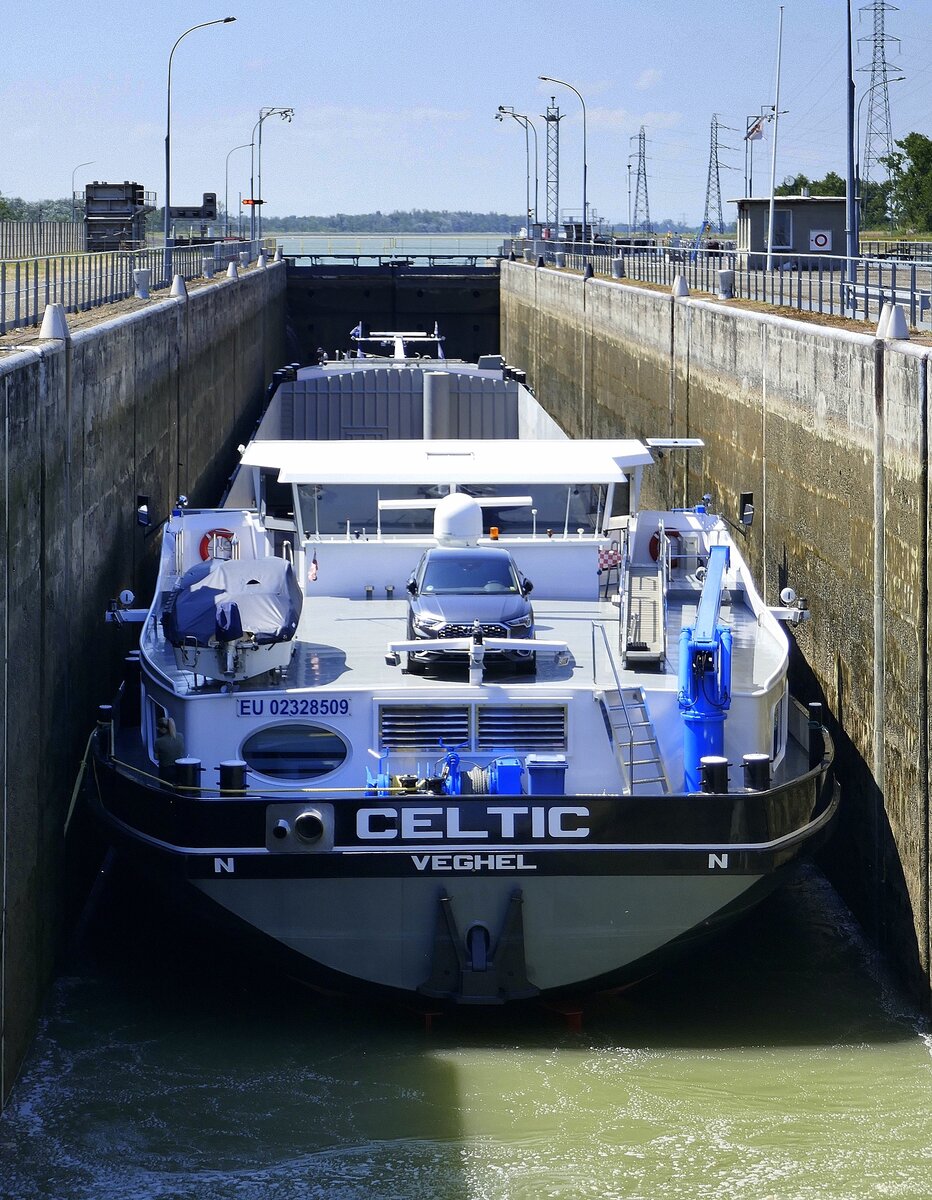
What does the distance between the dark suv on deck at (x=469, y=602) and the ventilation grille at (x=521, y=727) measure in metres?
0.47

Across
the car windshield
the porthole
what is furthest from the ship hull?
the car windshield

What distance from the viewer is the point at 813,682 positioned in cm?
1653

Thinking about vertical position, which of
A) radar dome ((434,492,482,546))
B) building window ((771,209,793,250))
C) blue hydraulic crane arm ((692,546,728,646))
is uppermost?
building window ((771,209,793,250))

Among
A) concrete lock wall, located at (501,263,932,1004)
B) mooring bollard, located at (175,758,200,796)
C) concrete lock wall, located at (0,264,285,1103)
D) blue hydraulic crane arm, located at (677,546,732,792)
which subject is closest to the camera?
concrete lock wall, located at (0,264,285,1103)

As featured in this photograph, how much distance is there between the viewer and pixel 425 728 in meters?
12.7

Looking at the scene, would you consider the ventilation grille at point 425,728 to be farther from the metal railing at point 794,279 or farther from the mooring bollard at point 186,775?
the metal railing at point 794,279

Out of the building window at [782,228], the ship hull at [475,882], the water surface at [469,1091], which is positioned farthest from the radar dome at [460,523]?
the building window at [782,228]

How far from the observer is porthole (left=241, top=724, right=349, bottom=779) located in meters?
12.7

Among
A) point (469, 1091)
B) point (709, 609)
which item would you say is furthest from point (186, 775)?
point (709, 609)

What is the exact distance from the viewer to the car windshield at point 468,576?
45.4 feet

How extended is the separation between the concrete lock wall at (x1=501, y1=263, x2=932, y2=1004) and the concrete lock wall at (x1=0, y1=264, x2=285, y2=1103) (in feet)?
21.1

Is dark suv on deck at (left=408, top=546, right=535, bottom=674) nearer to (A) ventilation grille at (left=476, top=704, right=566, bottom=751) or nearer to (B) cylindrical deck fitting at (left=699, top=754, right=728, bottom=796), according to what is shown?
(A) ventilation grille at (left=476, top=704, right=566, bottom=751)

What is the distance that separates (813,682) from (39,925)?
781 cm

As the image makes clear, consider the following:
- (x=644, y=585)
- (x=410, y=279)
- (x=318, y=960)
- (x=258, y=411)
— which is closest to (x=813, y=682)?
(x=644, y=585)
